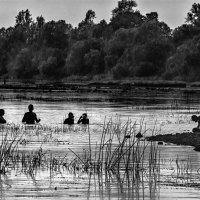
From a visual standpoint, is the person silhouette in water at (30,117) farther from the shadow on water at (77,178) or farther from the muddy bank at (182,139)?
the shadow on water at (77,178)

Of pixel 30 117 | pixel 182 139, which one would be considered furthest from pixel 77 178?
pixel 30 117

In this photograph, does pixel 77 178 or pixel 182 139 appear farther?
pixel 182 139

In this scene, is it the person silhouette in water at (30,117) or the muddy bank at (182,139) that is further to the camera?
the person silhouette in water at (30,117)

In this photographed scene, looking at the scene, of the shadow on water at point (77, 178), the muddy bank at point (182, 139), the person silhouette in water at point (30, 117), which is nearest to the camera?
the shadow on water at point (77, 178)

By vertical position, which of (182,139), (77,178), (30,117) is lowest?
(77,178)

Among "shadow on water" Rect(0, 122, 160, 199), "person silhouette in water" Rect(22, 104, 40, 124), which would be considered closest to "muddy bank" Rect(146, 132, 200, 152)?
"shadow on water" Rect(0, 122, 160, 199)

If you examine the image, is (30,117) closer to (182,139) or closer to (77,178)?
(182,139)

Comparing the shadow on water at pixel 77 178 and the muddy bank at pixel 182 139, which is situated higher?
the muddy bank at pixel 182 139

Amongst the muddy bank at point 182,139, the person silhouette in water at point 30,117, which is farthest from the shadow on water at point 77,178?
the person silhouette in water at point 30,117

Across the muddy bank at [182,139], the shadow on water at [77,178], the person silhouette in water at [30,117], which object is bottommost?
the shadow on water at [77,178]

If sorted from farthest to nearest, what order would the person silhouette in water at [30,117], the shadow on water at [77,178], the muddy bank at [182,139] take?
the person silhouette in water at [30,117]
the muddy bank at [182,139]
the shadow on water at [77,178]

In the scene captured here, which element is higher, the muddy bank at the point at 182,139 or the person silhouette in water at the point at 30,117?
the person silhouette in water at the point at 30,117

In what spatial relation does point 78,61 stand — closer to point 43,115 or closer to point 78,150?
point 43,115

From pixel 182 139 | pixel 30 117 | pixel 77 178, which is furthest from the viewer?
pixel 30 117
